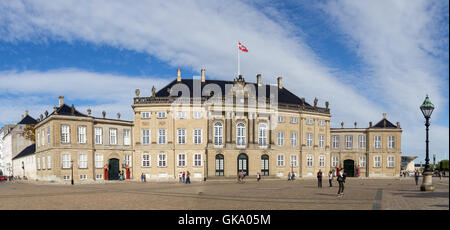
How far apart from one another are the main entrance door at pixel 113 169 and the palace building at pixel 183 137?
0.14 meters

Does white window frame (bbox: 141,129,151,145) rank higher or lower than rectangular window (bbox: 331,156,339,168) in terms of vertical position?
higher

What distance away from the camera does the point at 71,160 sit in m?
51.0

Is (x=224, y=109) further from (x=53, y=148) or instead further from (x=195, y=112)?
(x=53, y=148)

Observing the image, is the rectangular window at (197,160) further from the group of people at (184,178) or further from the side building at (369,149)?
the side building at (369,149)

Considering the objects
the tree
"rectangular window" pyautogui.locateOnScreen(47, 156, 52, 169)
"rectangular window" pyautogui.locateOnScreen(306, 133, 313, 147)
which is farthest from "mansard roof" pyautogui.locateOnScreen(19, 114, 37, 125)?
"rectangular window" pyautogui.locateOnScreen(306, 133, 313, 147)

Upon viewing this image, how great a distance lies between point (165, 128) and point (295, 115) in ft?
70.8

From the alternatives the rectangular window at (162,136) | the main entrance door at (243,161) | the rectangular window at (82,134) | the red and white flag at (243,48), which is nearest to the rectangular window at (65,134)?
the rectangular window at (82,134)

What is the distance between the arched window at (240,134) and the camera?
58.9m

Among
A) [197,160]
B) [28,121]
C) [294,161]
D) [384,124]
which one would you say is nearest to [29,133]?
[28,121]

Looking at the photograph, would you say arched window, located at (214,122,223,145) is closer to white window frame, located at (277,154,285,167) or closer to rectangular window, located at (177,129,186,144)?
rectangular window, located at (177,129,186,144)

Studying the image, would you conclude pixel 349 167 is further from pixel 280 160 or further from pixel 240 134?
pixel 240 134

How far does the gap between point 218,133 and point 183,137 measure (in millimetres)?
5274

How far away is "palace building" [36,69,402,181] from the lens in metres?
53.6
